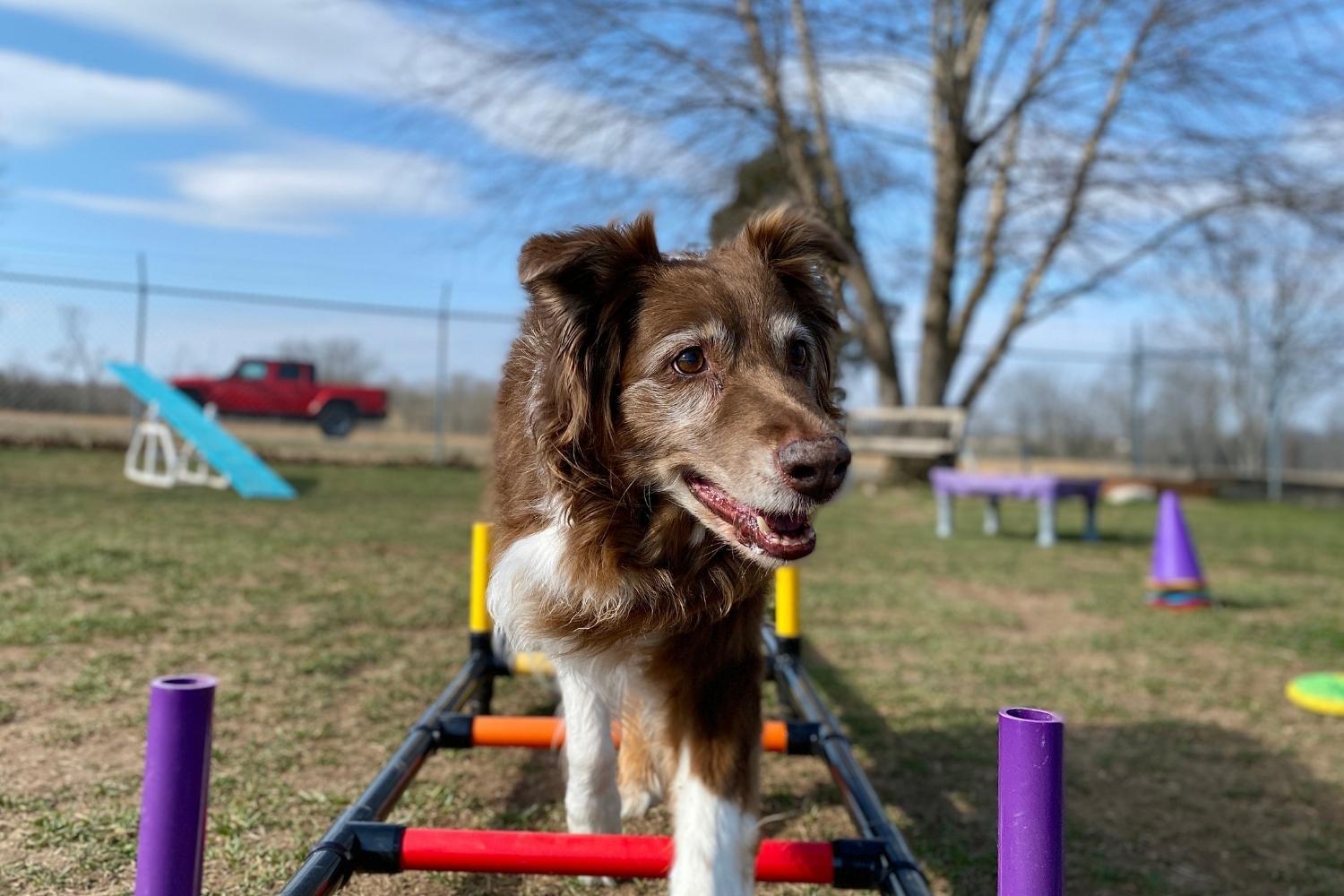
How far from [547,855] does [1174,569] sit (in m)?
7.02

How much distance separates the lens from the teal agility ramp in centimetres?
1212

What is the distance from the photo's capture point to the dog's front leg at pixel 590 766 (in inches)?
118

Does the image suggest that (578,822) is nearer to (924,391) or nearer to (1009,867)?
(1009,867)

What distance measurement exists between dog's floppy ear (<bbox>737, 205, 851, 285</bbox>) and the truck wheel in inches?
611

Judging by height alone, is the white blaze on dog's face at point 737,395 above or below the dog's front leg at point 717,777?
above

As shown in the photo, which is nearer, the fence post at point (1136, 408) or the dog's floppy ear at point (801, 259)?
the dog's floppy ear at point (801, 259)

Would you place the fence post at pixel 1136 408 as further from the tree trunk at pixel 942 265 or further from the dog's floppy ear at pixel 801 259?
the dog's floppy ear at pixel 801 259

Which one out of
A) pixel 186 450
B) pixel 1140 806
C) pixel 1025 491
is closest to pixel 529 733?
pixel 1140 806

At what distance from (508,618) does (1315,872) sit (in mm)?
2832

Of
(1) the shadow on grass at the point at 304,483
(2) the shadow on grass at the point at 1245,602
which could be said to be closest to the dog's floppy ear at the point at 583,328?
(2) the shadow on grass at the point at 1245,602

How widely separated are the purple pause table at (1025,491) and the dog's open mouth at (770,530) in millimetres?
9905

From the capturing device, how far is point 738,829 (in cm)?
244

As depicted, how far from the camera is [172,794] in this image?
68.0 inches

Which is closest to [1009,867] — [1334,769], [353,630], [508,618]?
[508,618]
